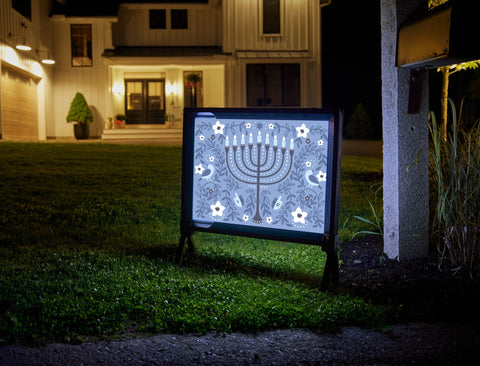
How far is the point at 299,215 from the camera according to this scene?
389 centimetres

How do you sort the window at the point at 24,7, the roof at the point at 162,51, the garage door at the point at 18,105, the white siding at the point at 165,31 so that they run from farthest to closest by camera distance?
the white siding at the point at 165,31
the roof at the point at 162,51
the window at the point at 24,7
the garage door at the point at 18,105

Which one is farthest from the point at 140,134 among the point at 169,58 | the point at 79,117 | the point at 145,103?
the point at 145,103

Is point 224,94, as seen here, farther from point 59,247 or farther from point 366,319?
point 366,319

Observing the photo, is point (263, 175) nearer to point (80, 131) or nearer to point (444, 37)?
point (444, 37)

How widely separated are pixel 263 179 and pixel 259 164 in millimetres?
125

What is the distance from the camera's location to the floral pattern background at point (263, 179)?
12.6ft

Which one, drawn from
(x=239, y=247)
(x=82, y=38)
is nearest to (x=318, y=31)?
(x=82, y=38)

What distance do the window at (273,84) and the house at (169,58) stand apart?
48 millimetres

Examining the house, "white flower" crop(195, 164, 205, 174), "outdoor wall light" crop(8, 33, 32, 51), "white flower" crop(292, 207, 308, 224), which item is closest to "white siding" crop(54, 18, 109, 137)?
the house

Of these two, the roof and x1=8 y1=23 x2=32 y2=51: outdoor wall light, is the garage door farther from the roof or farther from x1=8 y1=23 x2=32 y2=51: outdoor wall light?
the roof

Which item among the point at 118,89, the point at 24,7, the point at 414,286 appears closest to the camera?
the point at 414,286

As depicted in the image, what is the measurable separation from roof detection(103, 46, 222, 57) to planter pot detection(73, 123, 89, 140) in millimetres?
3457

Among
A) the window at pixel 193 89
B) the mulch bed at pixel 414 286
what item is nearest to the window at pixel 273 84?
the window at pixel 193 89

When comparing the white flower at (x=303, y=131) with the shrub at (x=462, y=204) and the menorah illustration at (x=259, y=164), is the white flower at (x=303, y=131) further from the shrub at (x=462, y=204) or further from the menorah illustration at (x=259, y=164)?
the shrub at (x=462, y=204)
